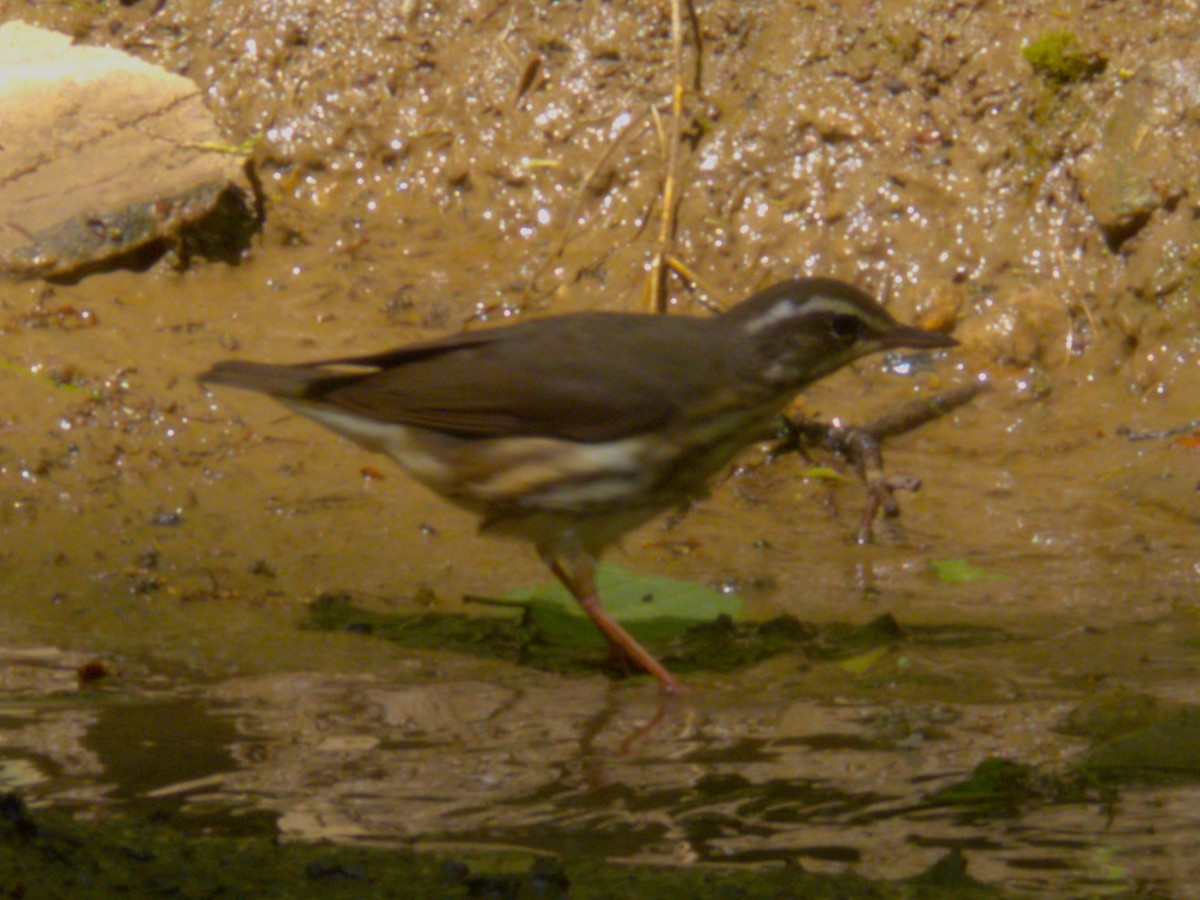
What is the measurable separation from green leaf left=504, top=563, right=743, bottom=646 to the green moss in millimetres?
3198

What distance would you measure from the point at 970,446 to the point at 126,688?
3516mm

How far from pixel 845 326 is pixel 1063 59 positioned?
2.90 metres

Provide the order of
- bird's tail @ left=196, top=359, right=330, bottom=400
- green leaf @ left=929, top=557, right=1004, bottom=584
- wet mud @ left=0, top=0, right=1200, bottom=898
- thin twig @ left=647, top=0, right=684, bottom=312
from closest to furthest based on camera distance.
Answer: wet mud @ left=0, top=0, right=1200, bottom=898 → bird's tail @ left=196, top=359, right=330, bottom=400 → green leaf @ left=929, top=557, right=1004, bottom=584 → thin twig @ left=647, top=0, right=684, bottom=312

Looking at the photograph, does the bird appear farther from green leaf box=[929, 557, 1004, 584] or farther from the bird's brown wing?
green leaf box=[929, 557, 1004, 584]

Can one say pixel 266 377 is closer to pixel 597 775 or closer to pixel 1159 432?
pixel 597 775

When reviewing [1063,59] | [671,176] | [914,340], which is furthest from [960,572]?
[1063,59]

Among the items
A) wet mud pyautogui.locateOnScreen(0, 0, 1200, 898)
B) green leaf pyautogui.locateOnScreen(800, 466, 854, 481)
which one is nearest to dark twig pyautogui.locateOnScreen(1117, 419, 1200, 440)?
wet mud pyautogui.locateOnScreen(0, 0, 1200, 898)

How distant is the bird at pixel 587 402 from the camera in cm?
473

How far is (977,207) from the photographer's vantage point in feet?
23.8

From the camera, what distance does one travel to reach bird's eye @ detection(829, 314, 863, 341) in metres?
4.93

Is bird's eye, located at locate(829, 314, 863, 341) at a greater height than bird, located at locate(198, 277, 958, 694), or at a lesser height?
greater

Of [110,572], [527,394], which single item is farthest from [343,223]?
[527,394]

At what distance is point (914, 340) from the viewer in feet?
16.3

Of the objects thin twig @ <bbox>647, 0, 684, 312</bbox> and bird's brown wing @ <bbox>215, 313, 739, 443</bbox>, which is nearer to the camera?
bird's brown wing @ <bbox>215, 313, 739, 443</bbox>
